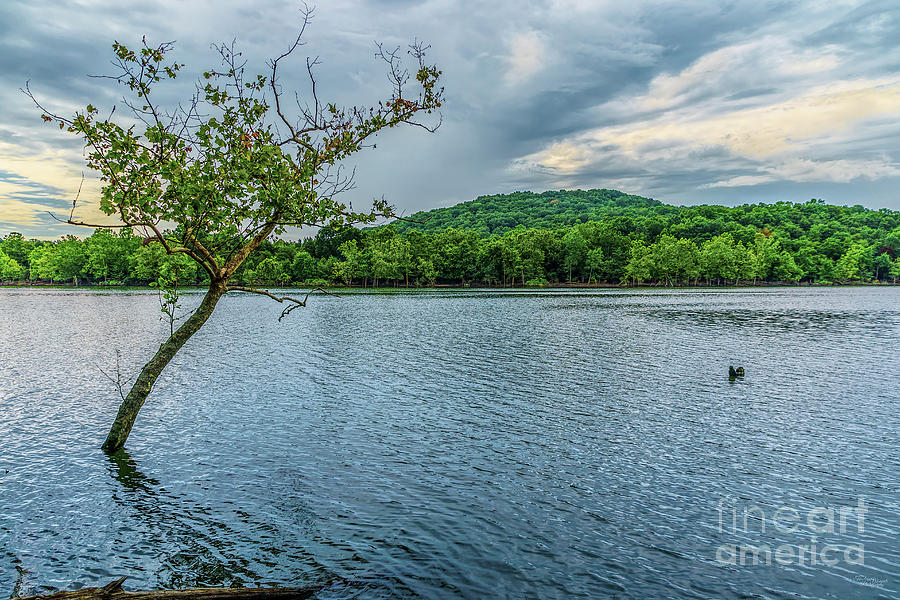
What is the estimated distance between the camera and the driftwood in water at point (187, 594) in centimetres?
692

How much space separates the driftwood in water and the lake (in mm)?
422

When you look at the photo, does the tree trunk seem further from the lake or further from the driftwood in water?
the driftwood in water

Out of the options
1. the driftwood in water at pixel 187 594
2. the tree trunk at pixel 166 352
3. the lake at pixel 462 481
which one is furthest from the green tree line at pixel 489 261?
the driftwood in water at pixel 187 594

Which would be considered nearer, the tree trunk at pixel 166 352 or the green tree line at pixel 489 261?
the tree trunk at pixel 166 352

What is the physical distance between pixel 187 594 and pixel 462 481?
7.82 m

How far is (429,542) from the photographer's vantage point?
431 inches

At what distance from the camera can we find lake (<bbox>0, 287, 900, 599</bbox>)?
981 cm

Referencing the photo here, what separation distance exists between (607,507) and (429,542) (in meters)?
4.70

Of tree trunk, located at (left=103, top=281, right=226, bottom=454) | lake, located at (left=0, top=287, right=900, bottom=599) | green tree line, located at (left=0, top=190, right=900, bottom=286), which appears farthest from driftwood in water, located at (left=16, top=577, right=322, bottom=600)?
green tree line, located at (left=0, top=190, right=900, bottom=286)

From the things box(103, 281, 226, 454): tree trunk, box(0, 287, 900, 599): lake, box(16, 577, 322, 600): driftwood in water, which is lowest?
box(0, 287, 900, 599): lake

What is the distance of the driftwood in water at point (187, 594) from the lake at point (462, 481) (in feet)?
1.38

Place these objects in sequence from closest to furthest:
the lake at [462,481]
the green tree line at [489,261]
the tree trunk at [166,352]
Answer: the lake at [462,481] → the tree trunk at [166,352] → the green tree line at [489,261]

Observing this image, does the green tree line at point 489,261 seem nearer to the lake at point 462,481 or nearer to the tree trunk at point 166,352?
the lake at point 462,481

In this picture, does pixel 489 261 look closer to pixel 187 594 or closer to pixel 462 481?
pixel 462 481
